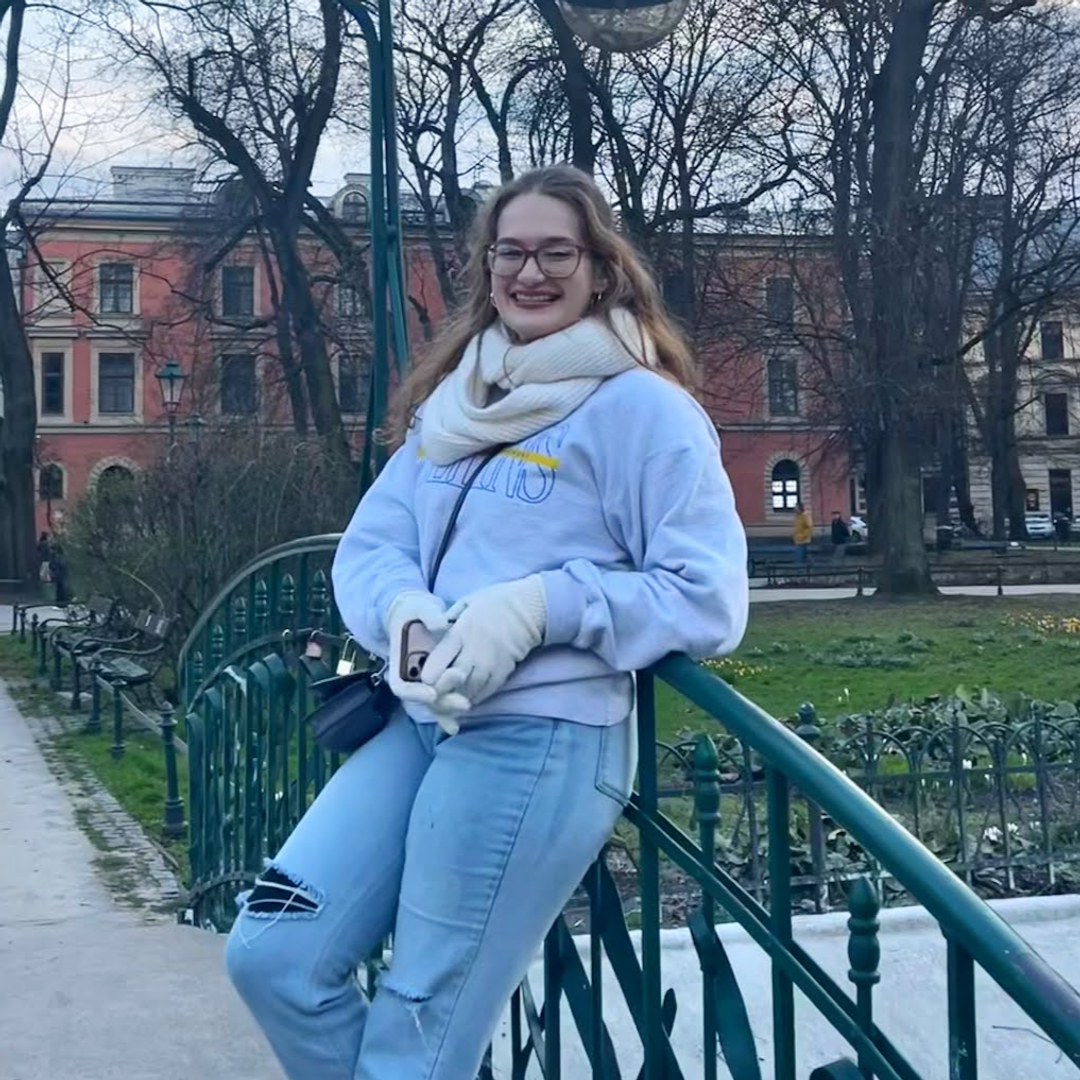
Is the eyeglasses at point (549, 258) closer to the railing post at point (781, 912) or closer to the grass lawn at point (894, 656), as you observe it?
the railing post at point (781, 912)

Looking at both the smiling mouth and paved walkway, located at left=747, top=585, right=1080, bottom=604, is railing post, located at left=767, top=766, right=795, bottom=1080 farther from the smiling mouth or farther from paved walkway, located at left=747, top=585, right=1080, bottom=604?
paved walkway, located at left=747, top=585, right=1080, bottom=604

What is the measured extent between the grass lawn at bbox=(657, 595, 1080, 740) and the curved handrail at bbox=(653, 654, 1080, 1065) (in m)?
6.07

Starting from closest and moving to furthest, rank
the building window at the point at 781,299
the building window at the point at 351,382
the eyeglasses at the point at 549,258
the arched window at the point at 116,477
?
1. the eyeglasses at the point at 549,258
2. the arched window at the point at 116,477
3. the building window at the point at 781,299
4. the building window at the point at 351,382

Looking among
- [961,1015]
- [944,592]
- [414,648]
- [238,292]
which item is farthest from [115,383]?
[961,1015]

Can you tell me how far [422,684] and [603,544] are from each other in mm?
332

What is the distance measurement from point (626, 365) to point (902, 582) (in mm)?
23997

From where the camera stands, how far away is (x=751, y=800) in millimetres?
5965

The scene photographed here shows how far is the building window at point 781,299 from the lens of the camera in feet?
83.6

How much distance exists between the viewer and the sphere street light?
14.6 ft

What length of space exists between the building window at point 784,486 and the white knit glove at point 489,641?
59709 millimetres

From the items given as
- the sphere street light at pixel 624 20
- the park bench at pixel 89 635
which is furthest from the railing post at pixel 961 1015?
the park bench at pixel 89 635

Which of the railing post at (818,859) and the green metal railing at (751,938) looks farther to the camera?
the railing post at (818,859)

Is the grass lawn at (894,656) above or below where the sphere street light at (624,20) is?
below

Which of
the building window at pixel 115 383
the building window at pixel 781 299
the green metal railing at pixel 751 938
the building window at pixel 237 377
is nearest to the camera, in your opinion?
the green metal railing at pixel 751 938
